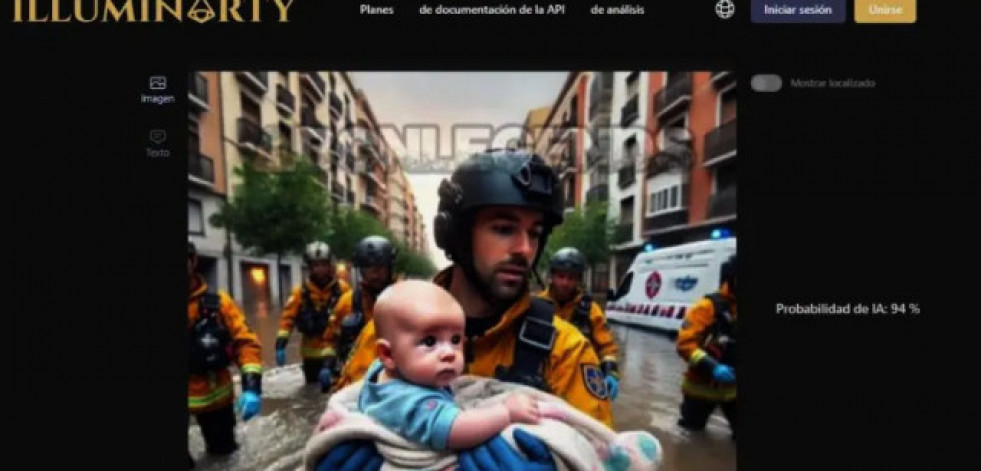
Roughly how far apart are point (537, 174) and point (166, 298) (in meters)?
1.41

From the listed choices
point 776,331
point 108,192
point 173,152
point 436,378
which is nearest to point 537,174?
point 436,378

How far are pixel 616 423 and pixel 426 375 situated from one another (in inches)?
194

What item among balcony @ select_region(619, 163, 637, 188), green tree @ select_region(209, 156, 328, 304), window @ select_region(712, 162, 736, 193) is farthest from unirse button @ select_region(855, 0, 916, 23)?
balcony @ select_region(619, 163, 637, 188)

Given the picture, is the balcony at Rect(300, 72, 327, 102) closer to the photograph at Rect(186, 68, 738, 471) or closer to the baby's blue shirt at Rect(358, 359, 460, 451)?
the photograph at Rect(186, 68, 738, 471)

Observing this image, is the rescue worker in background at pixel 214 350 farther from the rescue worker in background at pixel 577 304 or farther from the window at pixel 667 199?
the window at pixel 667 199

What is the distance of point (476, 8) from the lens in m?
1.95

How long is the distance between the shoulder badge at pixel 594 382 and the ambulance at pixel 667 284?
7.30 metres

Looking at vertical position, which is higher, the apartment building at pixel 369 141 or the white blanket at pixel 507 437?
the apartment building at pixel 369 141

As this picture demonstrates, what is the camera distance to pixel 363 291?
478 cm

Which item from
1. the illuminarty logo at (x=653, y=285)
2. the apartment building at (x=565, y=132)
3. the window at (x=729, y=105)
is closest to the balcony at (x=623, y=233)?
the illuminarty logo at (x=653, y=285)

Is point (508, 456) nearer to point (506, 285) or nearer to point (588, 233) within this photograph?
point (506, 285)

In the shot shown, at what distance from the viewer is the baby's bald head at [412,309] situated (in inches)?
47.8

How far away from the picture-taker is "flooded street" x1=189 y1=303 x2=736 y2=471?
4.54 m

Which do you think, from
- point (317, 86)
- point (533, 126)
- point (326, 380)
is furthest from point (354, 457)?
point (326, 380)
